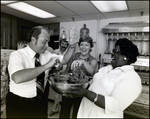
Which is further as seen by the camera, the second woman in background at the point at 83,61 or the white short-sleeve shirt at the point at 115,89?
the second woman in background at the point at 83,61

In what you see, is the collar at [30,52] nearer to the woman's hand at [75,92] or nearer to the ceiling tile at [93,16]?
the woman's hand at [75,92]

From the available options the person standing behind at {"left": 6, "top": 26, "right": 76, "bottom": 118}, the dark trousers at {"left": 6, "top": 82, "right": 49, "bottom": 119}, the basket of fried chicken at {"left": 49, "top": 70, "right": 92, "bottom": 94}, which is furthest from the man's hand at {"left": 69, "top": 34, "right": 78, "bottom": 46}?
the dark trousers at {"left": 6, "top": 82, "right": 49, "bottom": 119}

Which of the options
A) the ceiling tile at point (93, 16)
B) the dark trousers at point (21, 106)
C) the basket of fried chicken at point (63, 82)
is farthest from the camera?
the ceiling tile at point (93, 16)

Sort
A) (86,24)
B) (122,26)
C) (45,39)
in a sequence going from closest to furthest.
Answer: (45,39)
(86,24)
(122,26)

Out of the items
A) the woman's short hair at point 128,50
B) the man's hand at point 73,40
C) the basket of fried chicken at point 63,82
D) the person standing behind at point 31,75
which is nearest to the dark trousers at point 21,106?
the person standing behind at point 31,75

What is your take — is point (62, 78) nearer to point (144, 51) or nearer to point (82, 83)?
point (82, 83)

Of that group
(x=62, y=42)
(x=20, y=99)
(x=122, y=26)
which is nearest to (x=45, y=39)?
(x=62, y=42)
